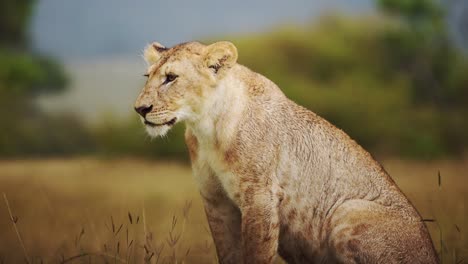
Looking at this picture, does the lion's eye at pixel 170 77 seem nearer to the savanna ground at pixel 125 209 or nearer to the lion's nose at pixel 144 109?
the lion's nose at pixel 144 109

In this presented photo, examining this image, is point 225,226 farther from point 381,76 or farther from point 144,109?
point 381,76

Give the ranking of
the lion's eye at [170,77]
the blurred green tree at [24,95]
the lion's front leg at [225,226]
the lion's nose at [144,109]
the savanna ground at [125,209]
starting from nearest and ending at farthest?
the lion's nose at [144,109], the lion's eye at [170,77], the lion's front leg at [225,226], the savanna ground at [125,209], the blurred green tree at [24,95]

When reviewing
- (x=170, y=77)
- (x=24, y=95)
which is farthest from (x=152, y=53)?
(x=24, y=95)

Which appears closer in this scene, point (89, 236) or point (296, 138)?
point (296, 138)

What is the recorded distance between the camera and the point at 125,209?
43.7 feet

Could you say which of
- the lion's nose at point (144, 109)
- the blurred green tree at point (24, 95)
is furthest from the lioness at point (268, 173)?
the blurred green tree at point (24, 95)

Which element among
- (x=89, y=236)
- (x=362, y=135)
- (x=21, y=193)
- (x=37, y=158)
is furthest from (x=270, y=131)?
(x=362, y=135)

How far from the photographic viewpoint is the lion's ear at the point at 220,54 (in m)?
6.39

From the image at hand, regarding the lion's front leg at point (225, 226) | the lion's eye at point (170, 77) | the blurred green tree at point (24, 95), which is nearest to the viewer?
the lion's eye at point (170, 77)

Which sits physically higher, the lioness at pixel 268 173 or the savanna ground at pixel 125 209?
the lioness at pixel 268 173

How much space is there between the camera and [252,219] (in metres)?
6.33

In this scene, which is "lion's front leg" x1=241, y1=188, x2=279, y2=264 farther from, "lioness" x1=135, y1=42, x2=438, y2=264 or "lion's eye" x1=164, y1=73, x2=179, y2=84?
"lion's eye" x1=164, y1=73, x2=179, y2=84

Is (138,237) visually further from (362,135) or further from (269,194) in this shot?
(362,135)

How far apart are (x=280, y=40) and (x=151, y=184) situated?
43.7 ft
